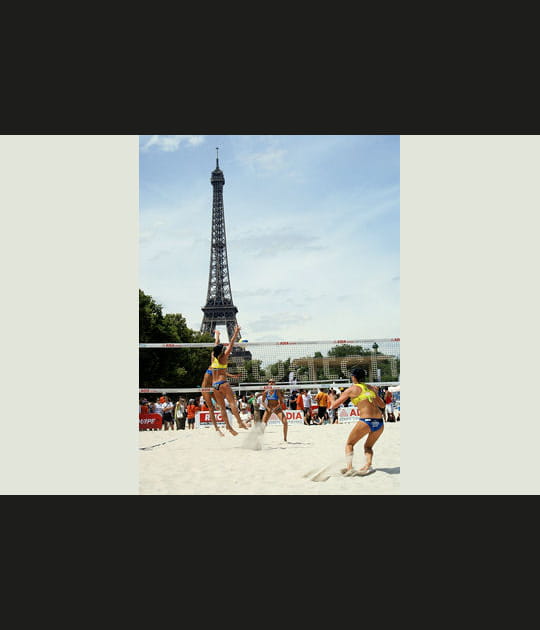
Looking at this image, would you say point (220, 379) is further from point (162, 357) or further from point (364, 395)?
point (162, 357)

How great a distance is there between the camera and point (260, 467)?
22.5 feet

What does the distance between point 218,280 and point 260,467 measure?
125 ft

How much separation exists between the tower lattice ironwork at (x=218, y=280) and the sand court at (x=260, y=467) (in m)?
30.3

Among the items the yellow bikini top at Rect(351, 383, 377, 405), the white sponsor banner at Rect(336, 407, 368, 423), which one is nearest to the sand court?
the yellow bikini top at Rect(351, 383, 377, 405)

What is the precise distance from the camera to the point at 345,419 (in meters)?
16.2

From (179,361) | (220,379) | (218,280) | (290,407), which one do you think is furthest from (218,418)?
(218,280)

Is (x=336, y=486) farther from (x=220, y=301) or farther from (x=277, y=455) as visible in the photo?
(x=220, y=301)

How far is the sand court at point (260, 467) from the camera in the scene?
5.53 meters

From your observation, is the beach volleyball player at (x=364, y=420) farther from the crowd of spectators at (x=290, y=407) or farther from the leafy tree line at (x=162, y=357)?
the leafy tree line at (x=162, y=357)

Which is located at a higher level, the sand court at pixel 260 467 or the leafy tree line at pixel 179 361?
the leafy tree line at pixel 179 361

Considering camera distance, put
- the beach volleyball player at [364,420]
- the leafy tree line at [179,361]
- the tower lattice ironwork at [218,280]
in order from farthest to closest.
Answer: the tower lattice ironwork at [218,280]
the leafy tree line at [179,361]
the beach volleyball player at [364,420]

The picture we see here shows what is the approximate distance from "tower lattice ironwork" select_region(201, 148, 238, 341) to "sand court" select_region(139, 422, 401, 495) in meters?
30.3

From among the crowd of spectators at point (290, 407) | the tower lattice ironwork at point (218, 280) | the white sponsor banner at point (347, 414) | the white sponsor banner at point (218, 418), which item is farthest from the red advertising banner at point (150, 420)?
the tower lattice ironwork at point (218, 280)
